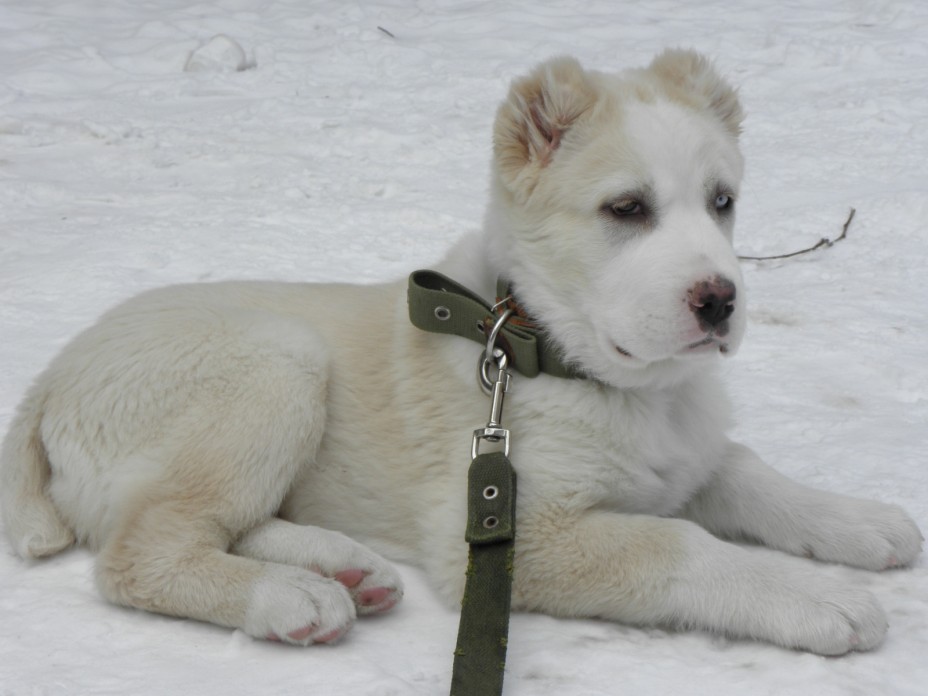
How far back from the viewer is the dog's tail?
9.63ft

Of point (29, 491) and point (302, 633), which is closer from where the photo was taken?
point (302, 633)

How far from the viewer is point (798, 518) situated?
304cm

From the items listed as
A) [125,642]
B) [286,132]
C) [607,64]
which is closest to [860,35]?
[607,64]

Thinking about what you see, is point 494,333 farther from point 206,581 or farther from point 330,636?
point 206,581

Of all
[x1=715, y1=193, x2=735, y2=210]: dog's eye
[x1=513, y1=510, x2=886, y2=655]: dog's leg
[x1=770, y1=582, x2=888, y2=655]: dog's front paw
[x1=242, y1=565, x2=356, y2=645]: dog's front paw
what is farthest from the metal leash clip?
[x1=770, y1=582, x2=888, y2=655]: dog's front paw

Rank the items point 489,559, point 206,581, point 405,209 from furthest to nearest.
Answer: point 405,209
point 206,581
point 489,559

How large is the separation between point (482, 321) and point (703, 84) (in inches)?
38.7

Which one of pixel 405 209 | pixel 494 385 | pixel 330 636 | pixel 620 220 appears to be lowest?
pixel 330 636

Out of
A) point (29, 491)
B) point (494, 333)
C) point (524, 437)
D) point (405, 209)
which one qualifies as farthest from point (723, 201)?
point (405, 209)

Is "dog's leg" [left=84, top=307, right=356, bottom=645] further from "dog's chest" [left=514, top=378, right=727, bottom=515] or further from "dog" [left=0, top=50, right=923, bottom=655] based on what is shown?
"dog's chest" [left=514, top=378, right=727, bottom=515]

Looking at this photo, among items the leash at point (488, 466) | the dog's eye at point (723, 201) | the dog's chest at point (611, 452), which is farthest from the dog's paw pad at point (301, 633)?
the dog's eye at point (723, 201)

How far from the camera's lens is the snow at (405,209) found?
2510 mm

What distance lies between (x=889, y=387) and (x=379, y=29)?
23.1 feet

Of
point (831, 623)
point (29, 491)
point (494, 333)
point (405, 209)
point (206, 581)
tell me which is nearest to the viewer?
point (831, 623)
